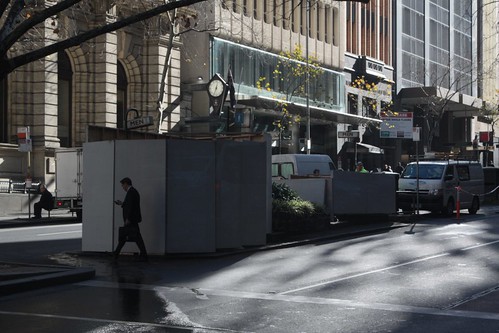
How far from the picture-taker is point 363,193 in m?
26.2

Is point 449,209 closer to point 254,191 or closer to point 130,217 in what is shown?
point 254,191

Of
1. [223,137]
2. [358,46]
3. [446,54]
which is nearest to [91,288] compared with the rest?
[223,137]

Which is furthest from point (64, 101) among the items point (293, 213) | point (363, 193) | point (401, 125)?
point (293, 213)

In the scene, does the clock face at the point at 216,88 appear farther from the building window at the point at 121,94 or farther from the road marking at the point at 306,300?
the road marking at the point at 306,300

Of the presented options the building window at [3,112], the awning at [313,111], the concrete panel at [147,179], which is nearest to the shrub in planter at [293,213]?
the concrete panel at [147,179]

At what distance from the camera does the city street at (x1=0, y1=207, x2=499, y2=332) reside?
10.7 metres

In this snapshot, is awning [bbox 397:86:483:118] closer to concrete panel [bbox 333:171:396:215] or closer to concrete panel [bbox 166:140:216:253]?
concrete panel [bbox 333:171:396:215]

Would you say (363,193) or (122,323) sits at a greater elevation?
(363,193)

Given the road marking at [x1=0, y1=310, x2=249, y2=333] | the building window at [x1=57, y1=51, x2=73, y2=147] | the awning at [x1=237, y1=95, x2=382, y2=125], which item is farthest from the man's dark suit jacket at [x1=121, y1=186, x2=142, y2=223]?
the awning at [x1=237, y1=95, x2=382, y2=125]

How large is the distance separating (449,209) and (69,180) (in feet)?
43.5

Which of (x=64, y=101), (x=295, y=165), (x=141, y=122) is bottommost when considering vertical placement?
(x=295, y=165)

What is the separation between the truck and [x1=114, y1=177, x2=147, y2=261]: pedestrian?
14.9 meters

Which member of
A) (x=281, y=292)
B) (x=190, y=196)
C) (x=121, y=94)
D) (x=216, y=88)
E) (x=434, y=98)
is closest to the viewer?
(x=281, y=292)

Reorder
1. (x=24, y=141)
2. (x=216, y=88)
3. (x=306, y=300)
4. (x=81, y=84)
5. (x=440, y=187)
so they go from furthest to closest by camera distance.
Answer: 1. (x=81, y=84)
2. (x=216, y=88)
3. (x=24, y=141)
4. (x=440, y=187)
5. (x=306, y=300)
